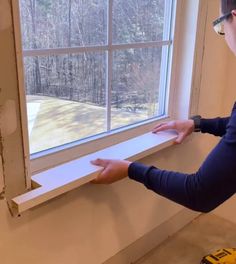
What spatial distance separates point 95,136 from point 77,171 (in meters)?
0.27

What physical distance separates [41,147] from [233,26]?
0.79m

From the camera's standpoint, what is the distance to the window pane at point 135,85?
5.01ft

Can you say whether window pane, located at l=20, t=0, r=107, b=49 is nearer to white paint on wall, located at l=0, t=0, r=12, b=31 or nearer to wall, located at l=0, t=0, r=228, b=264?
white paint on wall, located at l=0, t=0, r=12, b=31

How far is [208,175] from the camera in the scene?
1.02 m

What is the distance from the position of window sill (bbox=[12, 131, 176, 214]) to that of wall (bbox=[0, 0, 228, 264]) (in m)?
0.11

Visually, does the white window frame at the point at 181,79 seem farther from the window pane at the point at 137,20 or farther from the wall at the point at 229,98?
the wall at the point at 229,98

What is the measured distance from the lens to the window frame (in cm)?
104

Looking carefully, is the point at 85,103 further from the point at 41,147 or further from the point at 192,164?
the point at 192,164

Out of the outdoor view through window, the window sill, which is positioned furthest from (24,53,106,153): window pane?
the window sill

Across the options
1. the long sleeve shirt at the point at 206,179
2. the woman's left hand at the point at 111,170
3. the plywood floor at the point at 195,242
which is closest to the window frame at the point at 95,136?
the woman's left hand at the point at 111,170

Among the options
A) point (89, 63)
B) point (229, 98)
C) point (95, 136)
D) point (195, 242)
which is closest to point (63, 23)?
point (89, 63)

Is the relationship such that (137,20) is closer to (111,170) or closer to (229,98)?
(111,170)

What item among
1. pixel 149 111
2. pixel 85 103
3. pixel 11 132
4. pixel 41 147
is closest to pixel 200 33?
pixel 149 111

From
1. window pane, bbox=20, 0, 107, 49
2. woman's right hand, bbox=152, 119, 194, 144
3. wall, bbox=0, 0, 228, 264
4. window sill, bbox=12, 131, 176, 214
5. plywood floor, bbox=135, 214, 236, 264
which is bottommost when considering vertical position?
plywood floor, bbox=135, 214, 236, 264
